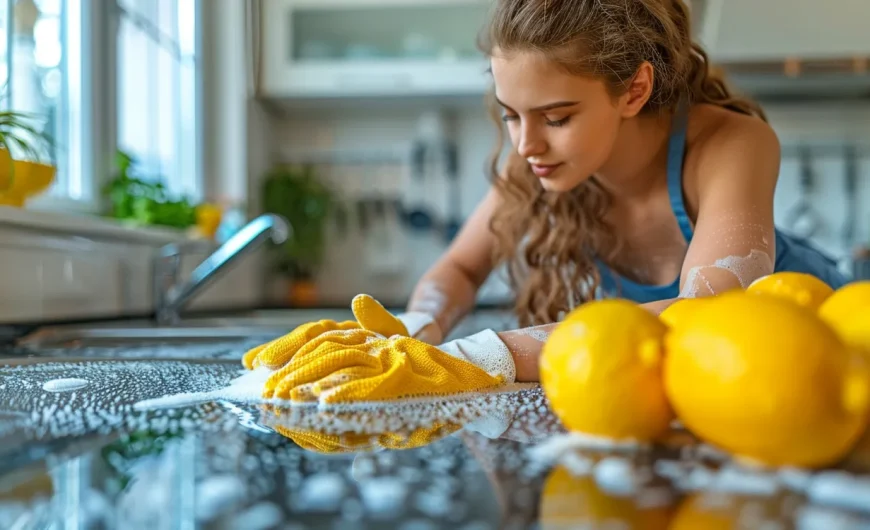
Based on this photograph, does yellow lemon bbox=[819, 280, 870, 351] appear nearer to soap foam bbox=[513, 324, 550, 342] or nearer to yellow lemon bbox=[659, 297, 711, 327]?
yellow lemon bbox=[659, 297, 711, 327]

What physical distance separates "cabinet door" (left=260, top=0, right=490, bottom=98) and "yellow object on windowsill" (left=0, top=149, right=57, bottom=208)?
167 cm

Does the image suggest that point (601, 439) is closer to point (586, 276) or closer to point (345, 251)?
point (586, 276)

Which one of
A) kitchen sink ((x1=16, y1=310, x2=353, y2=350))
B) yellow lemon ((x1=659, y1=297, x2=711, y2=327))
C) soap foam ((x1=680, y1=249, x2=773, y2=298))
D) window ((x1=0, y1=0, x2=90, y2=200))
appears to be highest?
window ((x1=0, y1=0, x2=90, y2=200))

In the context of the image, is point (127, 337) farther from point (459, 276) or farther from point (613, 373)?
point (613, 373)

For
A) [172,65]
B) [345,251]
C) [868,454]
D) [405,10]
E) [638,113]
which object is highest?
[405,10]

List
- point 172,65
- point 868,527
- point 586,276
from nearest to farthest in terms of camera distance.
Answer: point 868,527 < point 586,276 < point 172,65

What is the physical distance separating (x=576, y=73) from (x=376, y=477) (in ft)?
2.22

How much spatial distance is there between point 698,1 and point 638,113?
187cm

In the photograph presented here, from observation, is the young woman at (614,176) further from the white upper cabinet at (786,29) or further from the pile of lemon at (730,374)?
the white upper cabinet at (786,29)

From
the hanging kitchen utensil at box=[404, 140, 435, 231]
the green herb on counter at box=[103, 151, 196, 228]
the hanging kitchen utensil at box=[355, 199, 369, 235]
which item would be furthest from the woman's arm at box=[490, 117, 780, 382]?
the hanging kitchen utensil at box=[355, 199, 369, 235]

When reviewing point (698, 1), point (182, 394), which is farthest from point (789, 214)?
point (182, 394)

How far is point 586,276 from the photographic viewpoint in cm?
122

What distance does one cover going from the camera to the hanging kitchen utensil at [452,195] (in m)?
3.15

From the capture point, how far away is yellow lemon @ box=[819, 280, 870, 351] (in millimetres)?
374
